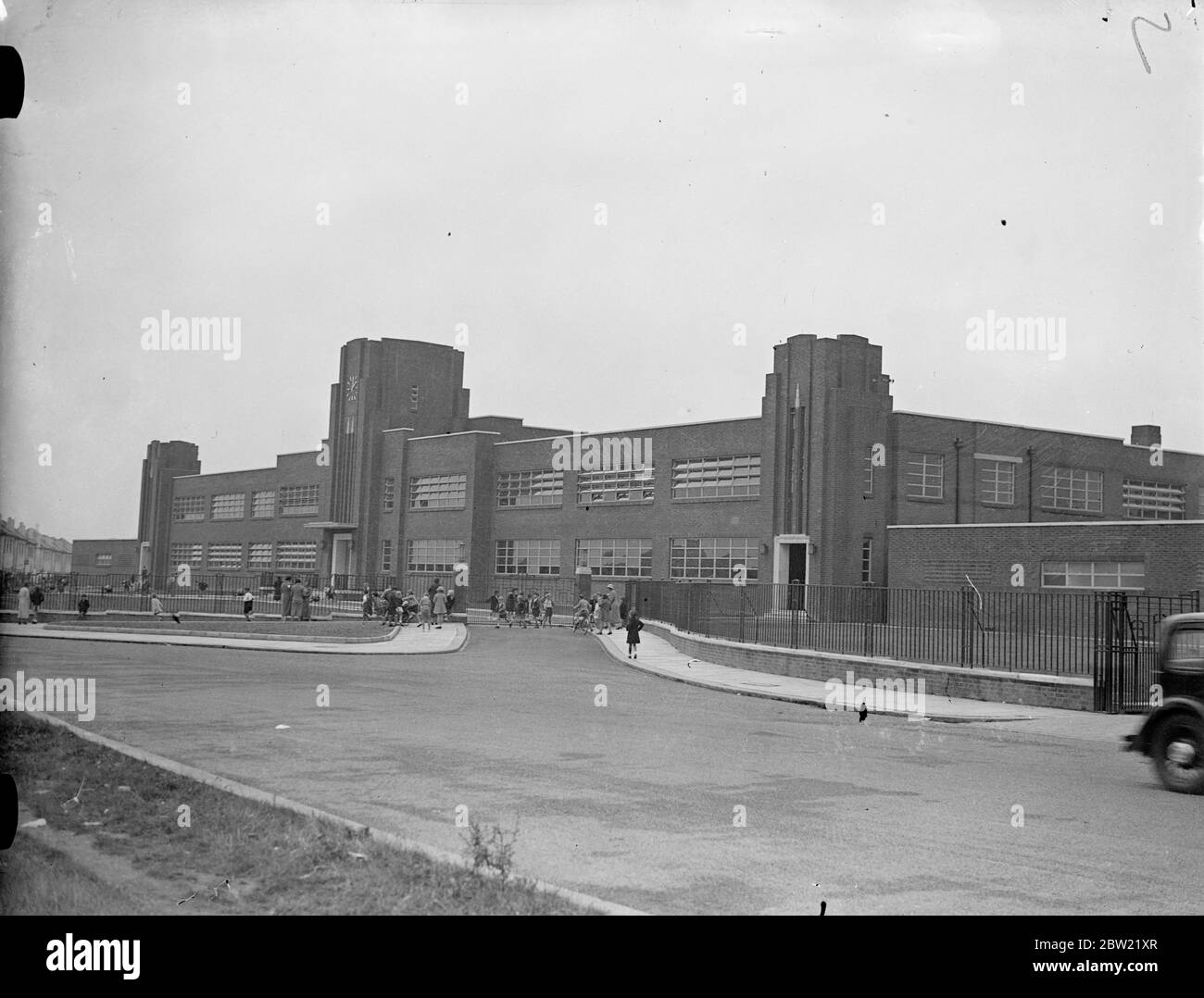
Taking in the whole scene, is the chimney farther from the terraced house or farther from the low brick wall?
the low brick wall

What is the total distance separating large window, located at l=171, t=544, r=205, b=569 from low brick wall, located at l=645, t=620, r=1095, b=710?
239ft

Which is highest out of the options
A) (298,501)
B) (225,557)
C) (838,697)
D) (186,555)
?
(298,501)

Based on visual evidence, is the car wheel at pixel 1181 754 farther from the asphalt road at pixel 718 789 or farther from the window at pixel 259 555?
the window at pixel 259 555

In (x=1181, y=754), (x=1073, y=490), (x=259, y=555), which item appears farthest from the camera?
(x=259, y=555)

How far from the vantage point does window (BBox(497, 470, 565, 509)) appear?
63375 mm

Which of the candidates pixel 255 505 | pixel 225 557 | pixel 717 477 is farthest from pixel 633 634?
pixel 225 557

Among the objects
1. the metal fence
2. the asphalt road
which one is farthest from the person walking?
the asphalt road

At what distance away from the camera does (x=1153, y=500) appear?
61000 millimetres

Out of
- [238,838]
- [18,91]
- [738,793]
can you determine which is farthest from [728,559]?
[18,91]

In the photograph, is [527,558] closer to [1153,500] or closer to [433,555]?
[433,555]

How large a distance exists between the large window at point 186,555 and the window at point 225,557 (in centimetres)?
167

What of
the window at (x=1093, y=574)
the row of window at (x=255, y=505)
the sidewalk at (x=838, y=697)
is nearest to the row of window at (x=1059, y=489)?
the window at (x=1093, y=574)

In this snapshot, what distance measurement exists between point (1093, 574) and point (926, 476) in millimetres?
12310
